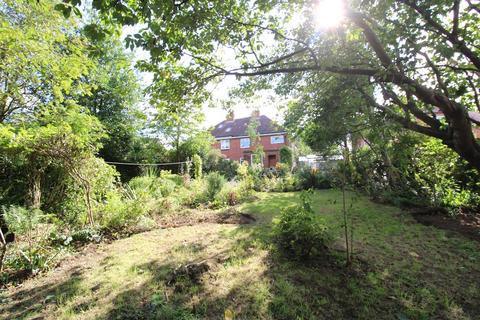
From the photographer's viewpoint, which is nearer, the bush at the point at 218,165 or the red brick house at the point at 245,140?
the bush at the point at 218,165

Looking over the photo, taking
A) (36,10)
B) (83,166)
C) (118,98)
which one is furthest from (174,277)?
(118,98)

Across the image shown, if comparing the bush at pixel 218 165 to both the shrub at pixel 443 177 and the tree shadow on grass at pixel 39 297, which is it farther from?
the tree shadow on grass at pixel 39 297

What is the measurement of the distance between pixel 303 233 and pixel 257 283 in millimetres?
1038

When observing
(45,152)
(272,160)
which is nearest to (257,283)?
(45,152)

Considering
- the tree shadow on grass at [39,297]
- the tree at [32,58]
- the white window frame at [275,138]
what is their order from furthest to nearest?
the white window frame at [275,138] < the tree at [32,58] < the tree shadow on grass at [39,297]

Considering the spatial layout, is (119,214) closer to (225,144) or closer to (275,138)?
(275,138)

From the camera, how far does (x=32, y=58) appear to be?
18.5 feet

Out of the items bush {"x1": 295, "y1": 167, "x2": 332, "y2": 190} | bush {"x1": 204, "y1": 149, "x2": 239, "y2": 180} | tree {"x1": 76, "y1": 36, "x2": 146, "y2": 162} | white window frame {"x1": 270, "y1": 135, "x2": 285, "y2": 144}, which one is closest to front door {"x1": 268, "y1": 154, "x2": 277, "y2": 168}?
white window frame {"x1": 270, "y1": 135, "x2": 285, "y2": 144}

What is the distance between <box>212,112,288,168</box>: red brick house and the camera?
30.6m

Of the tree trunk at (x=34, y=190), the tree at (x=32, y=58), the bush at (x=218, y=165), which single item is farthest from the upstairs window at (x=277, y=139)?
the tree trunk at (x=34, y=190)

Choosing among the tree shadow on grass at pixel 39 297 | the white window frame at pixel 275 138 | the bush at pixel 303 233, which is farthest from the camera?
the white window frame at pixel 275 138

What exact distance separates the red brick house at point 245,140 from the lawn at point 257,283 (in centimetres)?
2529

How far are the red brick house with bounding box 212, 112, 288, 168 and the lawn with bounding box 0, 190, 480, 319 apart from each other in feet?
83.0

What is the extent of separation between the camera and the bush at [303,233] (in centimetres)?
363
